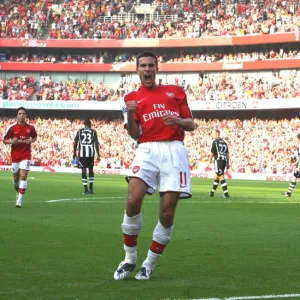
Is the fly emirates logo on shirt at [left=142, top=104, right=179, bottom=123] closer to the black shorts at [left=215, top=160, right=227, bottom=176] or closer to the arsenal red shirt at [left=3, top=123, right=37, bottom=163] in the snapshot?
the arsenal red shirt at [left=3, top=123, right=37, bottom=163]

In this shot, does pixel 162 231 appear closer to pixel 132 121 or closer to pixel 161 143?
pixel 161 143

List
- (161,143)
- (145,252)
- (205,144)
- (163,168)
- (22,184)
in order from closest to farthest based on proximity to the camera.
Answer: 1. (163,168)
2. (161,143)
3. (145,252)
4. (22,184)
5. (205,144)

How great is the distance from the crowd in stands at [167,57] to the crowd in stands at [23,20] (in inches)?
85.0

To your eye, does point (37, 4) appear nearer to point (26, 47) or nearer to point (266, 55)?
point (26, 47)

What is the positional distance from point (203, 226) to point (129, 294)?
7.68 m

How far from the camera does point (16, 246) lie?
36.9 ft

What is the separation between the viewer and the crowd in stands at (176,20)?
6444cm

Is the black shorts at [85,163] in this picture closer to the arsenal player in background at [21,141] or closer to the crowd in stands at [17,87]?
the arsenal player in background at [21,141]

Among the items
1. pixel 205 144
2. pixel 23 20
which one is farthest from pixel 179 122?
pixel 23 20

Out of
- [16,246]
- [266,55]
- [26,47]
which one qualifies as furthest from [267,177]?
[16,246]

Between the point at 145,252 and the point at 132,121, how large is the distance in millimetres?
2704

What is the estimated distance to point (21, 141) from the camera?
1919 centimetres

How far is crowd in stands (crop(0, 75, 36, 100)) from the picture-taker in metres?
70.9

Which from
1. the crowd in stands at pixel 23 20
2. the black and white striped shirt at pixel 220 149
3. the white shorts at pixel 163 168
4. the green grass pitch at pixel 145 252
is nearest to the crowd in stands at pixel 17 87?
the crowd in stands at pixel 23 20
